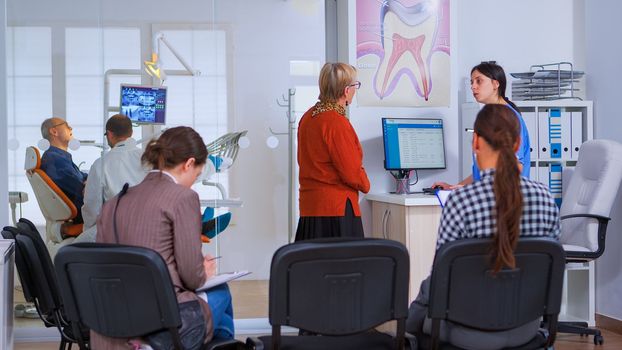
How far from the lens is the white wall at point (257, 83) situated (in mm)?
5332

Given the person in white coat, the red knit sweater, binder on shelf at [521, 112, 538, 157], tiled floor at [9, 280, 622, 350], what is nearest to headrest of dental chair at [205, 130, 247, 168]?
the person in white coat

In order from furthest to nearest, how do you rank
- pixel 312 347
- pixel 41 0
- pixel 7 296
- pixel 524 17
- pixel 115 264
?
pixel 524 17
pixel 41 0
pixel 7 296
pixel 312 347
pixel 115 264

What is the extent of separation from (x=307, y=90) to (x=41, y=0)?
1.80 m

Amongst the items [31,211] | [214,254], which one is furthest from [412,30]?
[31,211]

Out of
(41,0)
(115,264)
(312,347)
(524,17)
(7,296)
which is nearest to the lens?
(115,264)

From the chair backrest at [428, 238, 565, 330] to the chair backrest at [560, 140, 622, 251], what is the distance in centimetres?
235

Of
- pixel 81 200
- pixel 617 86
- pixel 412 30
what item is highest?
pixel 412 30

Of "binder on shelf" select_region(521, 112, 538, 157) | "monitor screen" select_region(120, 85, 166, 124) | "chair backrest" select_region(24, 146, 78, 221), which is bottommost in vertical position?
"chair backrest" select_region(24, 146, 78, 221)

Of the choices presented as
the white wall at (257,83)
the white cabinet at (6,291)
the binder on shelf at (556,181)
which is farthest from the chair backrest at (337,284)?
the binder on shelf at (556,181)

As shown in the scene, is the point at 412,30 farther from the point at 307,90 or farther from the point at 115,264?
the point at 115,264

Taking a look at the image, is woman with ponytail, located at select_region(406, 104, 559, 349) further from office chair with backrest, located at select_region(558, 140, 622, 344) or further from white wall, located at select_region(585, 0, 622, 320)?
white wall, located at select_region(585, 0, 622, 320)

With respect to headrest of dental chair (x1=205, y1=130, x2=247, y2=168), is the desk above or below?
below

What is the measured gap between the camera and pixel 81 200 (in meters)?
5.26

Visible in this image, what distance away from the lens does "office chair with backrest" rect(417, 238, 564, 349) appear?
253 cm
